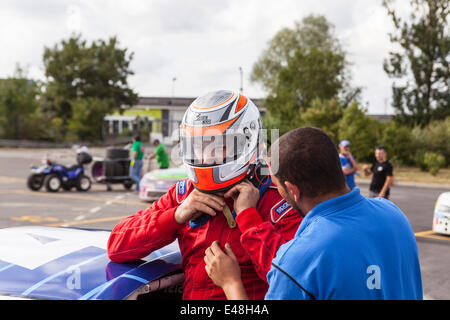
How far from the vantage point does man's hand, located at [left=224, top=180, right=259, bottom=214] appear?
2177 millimetres

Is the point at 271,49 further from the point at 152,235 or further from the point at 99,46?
the point at 152,235

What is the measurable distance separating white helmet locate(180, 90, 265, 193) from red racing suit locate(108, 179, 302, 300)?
16cm

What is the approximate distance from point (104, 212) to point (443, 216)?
7123 mm

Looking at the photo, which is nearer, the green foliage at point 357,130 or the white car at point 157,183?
the white car at point 157,183

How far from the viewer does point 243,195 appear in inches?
87.4

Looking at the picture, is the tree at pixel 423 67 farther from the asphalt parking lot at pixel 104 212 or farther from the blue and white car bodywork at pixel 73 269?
the blue and white car bodywork at pixel 73 269

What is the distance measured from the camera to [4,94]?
4709 cm

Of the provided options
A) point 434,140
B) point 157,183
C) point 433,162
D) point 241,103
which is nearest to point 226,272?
point 241,103

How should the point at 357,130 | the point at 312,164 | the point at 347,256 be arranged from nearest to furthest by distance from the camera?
1. the point at 347,256
2. the point at 312,164
3. the point at 357,130

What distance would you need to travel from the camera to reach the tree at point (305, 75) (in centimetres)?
3600

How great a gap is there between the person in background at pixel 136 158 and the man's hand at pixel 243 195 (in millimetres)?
11841

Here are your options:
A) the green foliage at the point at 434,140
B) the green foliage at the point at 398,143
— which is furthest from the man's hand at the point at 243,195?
the green foliage at the point at 434,140

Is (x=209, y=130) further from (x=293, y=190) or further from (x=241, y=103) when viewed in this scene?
(x=293, y=190)

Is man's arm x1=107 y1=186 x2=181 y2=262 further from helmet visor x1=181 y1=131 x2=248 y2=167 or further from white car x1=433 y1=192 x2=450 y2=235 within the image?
white car x1=433 y1=192 x2=450 y2=235
